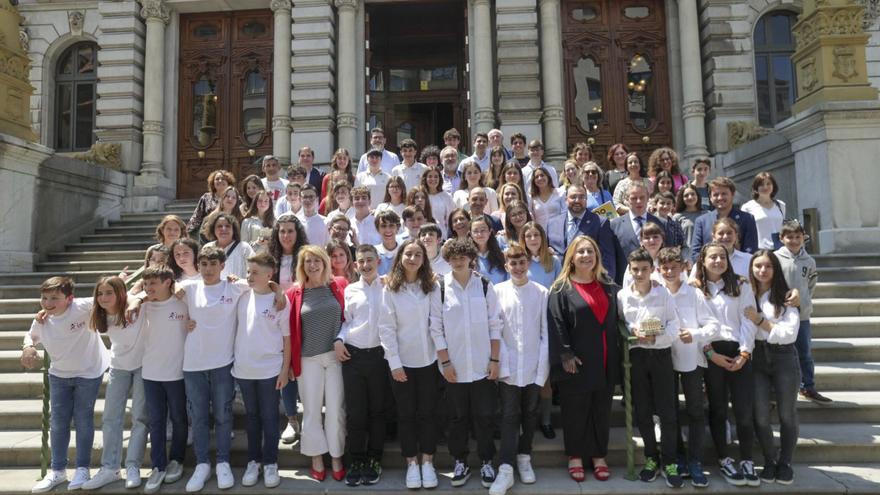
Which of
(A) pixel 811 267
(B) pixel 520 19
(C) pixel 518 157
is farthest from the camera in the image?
(B) pixel 520 19

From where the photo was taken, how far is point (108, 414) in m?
5.18

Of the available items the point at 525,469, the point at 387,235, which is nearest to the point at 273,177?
the point at 387,235

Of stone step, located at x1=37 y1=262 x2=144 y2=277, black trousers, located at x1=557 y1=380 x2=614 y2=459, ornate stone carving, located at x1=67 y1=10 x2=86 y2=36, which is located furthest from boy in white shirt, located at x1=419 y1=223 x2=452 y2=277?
ornate stone carving, located at x1=67 y1=10 x2=86 y2=36

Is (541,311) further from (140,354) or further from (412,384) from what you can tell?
(140,354)

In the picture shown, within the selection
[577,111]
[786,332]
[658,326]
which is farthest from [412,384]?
[577,111]

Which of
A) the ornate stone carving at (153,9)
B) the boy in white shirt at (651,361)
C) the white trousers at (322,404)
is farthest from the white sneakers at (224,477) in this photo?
the ornate stone carving at (153,9)

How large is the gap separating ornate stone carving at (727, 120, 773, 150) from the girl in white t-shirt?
14.3 meters

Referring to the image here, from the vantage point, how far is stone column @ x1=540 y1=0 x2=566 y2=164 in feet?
48.1

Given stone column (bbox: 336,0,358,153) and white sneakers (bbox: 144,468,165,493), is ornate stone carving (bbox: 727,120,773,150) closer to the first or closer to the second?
stone column (bbox: 336,0,358,153)

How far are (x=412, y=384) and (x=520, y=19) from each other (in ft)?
40.4

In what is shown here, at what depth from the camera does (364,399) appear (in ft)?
16.9

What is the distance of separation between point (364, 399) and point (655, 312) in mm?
2662

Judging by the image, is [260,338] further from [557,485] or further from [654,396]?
[654,396]

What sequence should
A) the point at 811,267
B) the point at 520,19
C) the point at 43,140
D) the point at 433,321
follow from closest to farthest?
the point at 433,321
the point at 811,267
the point at 520,19
the point at 43,140
